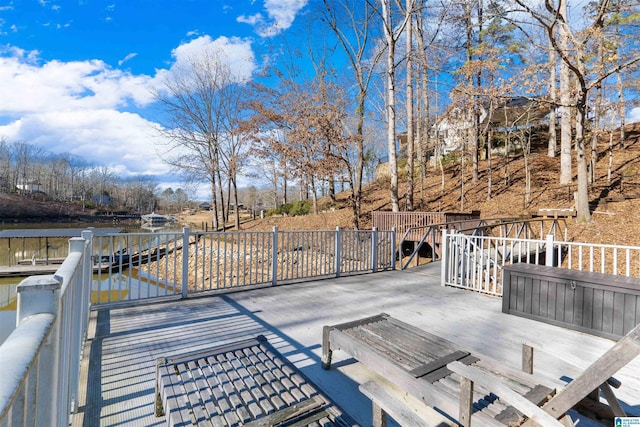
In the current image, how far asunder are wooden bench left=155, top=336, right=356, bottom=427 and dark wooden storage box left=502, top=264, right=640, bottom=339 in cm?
322

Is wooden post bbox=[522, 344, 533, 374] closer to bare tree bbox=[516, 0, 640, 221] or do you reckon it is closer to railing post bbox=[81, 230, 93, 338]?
railing post bbox=[81, 230, 93, 338]

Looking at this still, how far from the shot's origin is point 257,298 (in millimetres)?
4590

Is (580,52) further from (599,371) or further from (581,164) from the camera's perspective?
(599,371)

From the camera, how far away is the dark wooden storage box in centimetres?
311

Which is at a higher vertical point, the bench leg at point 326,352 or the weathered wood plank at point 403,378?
the weathered wood plank at point 403,378

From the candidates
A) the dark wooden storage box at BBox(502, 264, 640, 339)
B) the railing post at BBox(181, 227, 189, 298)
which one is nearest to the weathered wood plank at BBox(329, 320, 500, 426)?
the dark wooden storage box at BBox(502, 264, 640, 339)

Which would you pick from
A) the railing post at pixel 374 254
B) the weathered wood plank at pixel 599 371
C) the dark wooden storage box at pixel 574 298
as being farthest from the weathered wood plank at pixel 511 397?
the railing post at pixel 374 254

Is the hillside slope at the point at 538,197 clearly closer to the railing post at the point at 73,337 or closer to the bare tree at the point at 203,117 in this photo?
the bare tree at the point at 203,117

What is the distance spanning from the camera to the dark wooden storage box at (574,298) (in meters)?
3.11

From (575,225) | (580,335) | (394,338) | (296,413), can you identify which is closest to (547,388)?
(394,338)

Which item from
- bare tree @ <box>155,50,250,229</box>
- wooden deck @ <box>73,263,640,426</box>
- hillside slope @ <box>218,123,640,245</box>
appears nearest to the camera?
wooden deck @ <box>73,263,640,426</box>

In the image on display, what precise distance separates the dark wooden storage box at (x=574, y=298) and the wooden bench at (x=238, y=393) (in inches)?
127

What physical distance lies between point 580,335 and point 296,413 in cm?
340

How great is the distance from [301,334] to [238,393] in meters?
1.56
